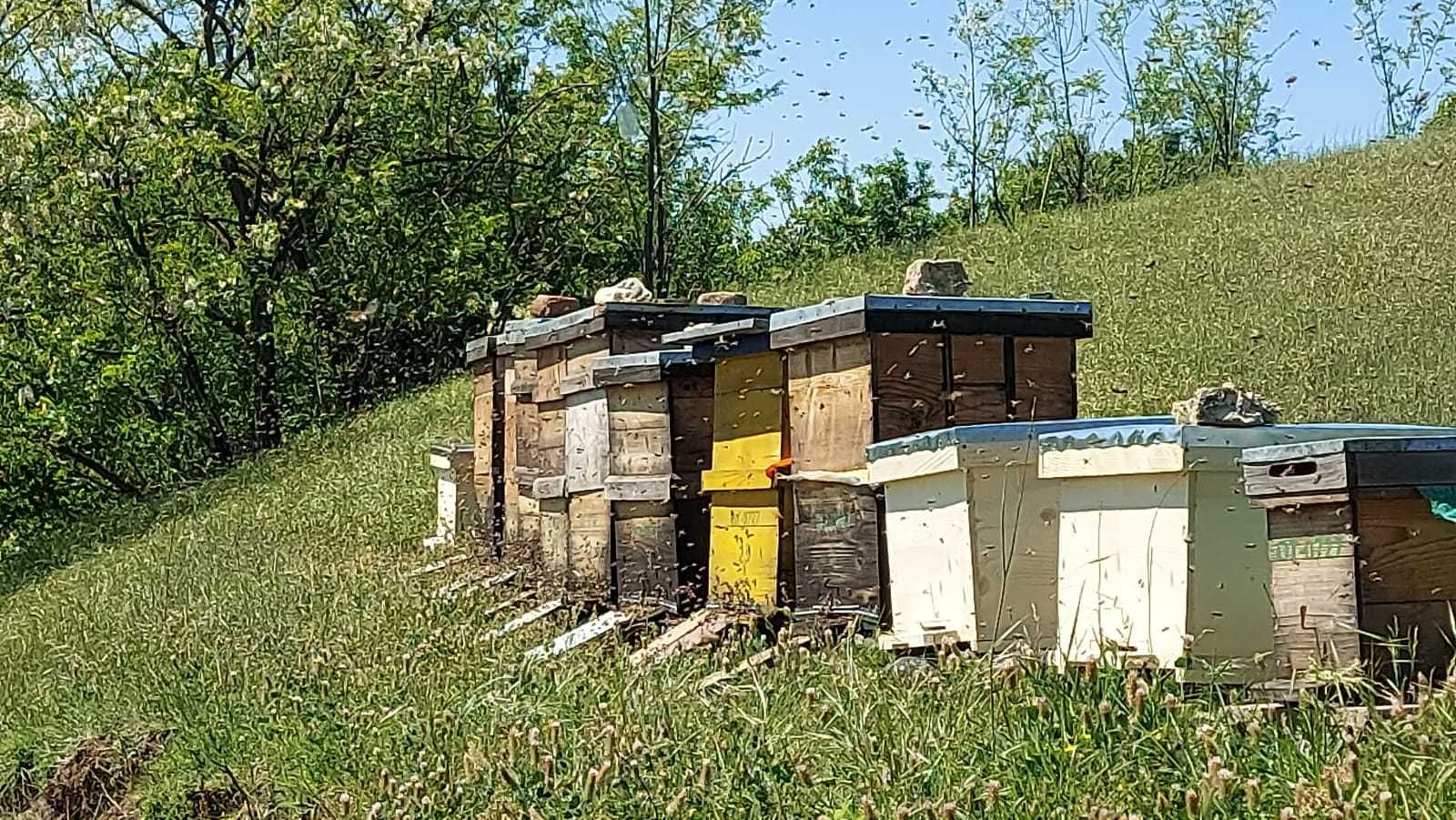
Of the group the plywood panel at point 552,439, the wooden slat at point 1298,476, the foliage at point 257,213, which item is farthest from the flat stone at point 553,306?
the foliage at point 257,213

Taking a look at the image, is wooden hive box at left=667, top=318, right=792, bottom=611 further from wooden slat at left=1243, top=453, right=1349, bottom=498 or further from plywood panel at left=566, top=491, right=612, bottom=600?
wooden slat at left=1243, top=453, right=1349, bottom=498

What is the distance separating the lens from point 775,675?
4617 mm

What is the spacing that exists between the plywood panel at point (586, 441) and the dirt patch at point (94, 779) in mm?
2089

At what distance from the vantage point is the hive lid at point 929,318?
4.98m

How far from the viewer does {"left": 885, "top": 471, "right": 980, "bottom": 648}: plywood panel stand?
4.39 meters

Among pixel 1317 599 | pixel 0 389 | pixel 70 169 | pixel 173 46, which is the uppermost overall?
pixel 173 46

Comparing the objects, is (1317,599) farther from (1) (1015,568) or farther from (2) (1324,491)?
(1) (1015,568)

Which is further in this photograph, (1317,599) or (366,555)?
(366,555)

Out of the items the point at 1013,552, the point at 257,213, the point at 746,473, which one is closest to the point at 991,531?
the point at 1013,552

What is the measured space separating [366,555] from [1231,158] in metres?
20.3

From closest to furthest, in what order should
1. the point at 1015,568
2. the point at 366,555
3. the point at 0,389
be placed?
the point at 1015,568
the point at 366,555
the point at 0,389

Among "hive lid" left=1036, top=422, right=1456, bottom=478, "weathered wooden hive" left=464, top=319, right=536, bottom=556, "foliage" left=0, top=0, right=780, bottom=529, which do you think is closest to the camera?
"hive lid" left=1036, top=422, right=1456, bottom=478

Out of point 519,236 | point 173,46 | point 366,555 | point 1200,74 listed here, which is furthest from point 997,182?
point 366,555

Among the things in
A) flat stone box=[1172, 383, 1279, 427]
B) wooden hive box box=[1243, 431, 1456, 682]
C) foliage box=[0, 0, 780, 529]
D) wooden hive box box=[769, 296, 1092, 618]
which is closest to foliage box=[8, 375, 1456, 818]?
wooden hive box box=[1243, 431, 1456, 682]
